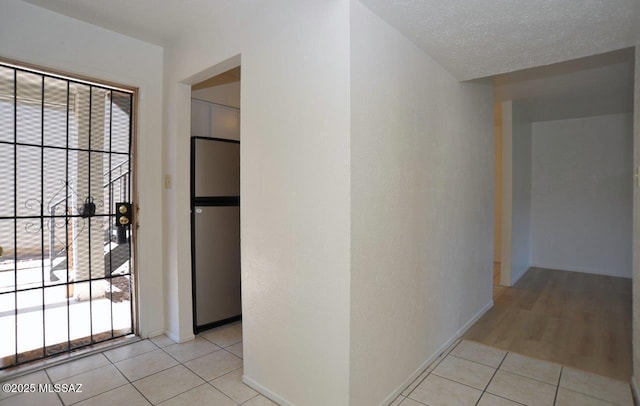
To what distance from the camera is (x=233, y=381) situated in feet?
7.55

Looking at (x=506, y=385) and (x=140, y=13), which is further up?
(x=140, y=13)

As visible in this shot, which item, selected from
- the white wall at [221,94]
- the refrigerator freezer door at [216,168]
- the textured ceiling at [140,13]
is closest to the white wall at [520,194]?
the white wall at [221,94]

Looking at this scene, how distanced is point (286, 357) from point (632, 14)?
2.62m

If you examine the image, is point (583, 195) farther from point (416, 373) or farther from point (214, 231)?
point (214, 231)

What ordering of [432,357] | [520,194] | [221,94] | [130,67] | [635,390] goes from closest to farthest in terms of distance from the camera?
[635,390]
[432,357]
[130,67]
[221,94]
[520,194]

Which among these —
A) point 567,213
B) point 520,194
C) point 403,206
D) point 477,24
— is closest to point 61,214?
point 403,206

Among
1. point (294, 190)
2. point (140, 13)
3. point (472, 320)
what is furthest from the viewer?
point (472, 320)

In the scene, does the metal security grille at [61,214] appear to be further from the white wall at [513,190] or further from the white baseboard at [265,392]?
the white wall at [513,190]

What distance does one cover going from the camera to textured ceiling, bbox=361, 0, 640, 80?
177 centimetres

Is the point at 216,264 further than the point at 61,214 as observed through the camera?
Yes

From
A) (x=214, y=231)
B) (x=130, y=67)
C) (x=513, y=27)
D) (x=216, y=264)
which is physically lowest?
(x=216, y=264)

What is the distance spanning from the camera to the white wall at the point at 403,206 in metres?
1.80

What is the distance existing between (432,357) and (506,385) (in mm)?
486

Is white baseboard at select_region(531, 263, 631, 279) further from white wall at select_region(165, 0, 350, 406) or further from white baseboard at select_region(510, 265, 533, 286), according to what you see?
white wall at select_region(165, 0, 350, 406)
